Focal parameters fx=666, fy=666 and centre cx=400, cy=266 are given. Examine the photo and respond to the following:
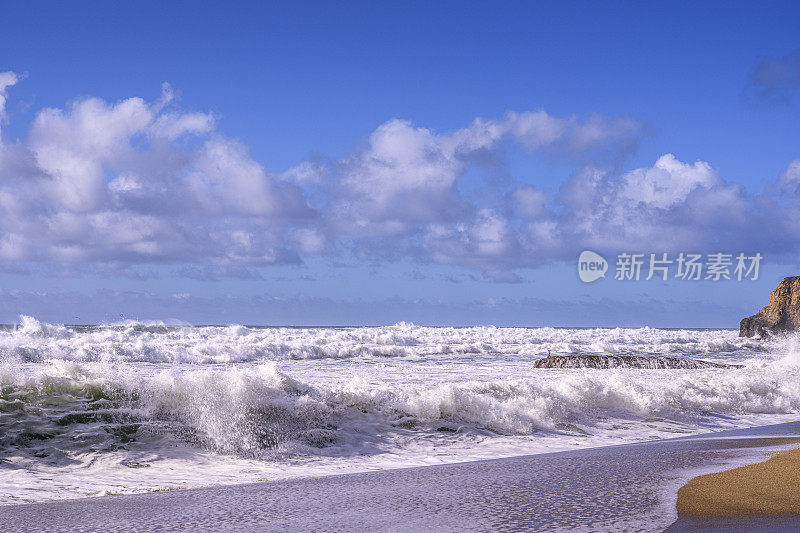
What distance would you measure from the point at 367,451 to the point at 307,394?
4.92 ft

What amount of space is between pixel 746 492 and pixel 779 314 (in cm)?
4632

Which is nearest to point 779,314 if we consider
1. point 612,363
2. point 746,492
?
point 612,363

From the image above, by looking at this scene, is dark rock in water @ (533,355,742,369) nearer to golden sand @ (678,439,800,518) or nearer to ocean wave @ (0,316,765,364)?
ocean wave @ (0,316,765,364)

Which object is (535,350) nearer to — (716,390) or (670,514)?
(716,390)

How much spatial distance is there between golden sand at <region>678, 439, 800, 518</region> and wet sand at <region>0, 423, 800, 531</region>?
13cm

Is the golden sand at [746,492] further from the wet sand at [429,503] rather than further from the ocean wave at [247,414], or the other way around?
the ocean wave at [247,414]

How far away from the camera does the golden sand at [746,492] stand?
3.70 m

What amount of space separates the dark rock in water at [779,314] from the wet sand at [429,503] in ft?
142

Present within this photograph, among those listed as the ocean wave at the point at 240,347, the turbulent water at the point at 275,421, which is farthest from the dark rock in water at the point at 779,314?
the turbulent water at the point at 275,421

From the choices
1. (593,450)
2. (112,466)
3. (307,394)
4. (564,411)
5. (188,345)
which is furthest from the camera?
(188,345)

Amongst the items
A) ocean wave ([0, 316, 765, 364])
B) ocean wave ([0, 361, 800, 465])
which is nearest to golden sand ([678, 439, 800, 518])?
ocean wave ([0, 361, 800, 465])

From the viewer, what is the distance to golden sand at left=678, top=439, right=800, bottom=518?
12.1ft

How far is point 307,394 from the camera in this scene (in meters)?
8.79

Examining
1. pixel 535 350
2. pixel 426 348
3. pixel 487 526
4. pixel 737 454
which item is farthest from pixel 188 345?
pixel 487 526
